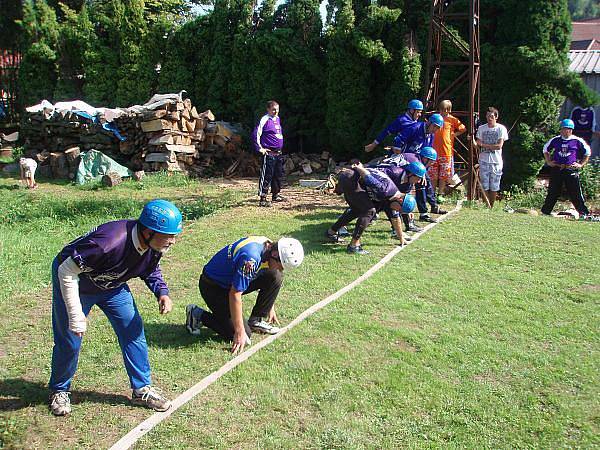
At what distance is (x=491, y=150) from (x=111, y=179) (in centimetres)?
857

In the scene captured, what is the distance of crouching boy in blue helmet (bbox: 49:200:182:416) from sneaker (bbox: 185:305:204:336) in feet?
3.24

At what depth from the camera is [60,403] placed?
3.97 m

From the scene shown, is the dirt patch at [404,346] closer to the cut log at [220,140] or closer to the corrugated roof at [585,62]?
the cut log at [220,140]

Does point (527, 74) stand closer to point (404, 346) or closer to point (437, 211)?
point (437, 211)

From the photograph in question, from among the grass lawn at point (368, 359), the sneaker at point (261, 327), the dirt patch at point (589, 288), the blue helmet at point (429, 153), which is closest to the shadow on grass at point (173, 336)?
the grass lawn at point (368, 359)

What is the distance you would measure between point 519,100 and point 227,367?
438 inches

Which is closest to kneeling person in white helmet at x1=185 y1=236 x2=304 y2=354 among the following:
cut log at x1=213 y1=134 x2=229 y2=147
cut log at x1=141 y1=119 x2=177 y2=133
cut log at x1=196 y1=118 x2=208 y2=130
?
cut log at x1=141 y1=119 x2=177 y2=133

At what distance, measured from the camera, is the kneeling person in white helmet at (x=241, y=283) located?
14.9ft

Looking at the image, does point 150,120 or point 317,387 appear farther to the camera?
point 150,120

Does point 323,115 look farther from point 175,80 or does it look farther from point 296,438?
point 296,438

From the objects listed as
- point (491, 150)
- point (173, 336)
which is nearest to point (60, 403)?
point (173, 336)

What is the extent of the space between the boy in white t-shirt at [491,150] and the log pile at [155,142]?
5.52 metres

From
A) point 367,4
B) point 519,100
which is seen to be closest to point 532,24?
point 519,100

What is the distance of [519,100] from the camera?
13.3m
